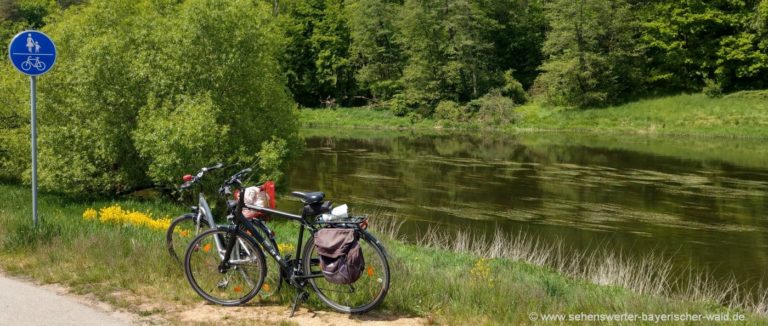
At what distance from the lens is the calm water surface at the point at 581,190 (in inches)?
A: 594

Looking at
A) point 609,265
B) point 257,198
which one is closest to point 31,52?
point 257,198

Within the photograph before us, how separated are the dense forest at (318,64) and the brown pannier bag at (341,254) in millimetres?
10506

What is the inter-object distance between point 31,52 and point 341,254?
5.63 metres

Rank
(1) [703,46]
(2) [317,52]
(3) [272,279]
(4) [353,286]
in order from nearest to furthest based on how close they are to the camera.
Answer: (4) [353,286]
(3) [272,279]
(1) [703,46]
(2) [317,52]

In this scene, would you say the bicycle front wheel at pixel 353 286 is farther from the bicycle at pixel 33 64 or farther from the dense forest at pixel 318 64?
the dense forest at pixel 318 64

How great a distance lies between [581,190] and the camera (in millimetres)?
22219

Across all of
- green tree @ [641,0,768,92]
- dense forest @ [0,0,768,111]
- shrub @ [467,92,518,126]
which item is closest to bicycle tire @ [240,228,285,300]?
dense forest @ [0,0,768,111]

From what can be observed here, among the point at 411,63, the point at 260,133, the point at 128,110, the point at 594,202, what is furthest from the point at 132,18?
the point at 411,63

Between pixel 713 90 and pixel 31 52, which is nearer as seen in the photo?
pixel 31 52

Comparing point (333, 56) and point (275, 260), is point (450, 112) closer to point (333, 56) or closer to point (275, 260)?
point (333, 56)

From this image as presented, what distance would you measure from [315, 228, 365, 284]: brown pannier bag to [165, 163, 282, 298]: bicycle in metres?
0.71

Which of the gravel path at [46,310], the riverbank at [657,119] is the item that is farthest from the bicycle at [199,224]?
the riverbank at [657,119]

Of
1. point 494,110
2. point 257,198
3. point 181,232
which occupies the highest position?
point 494,110

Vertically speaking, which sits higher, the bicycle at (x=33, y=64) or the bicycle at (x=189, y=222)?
the bicycle at (x=33, y=64)
